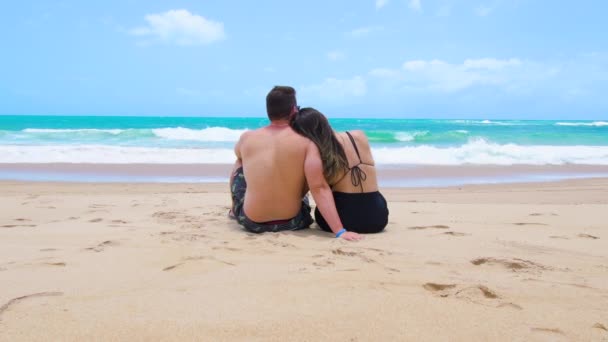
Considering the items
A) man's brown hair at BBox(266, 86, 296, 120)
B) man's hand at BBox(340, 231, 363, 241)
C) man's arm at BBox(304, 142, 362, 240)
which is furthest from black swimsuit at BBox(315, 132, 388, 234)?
man's brown hair at BBox(266, 86, 296, 120)

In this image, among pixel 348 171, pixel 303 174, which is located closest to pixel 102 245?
pixel 303 174

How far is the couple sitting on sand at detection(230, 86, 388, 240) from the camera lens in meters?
3.74

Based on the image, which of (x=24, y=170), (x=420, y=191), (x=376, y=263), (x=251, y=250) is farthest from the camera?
(x=24, y=170)

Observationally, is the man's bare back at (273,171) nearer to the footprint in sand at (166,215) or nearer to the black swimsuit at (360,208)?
the black swimsuit at (360,208)

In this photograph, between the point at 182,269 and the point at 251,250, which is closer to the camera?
the point at 182,269

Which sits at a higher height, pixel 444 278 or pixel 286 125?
→ pixel 286 125

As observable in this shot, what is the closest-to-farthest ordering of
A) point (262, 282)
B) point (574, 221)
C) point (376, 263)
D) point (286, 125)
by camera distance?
point (262, 282) → point (376, 263) → point (286, 125) → point (574, 221)

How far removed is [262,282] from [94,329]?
0.85 m

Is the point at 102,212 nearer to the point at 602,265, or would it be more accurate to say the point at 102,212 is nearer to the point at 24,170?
the point at 602,265

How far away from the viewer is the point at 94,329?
1917 mm

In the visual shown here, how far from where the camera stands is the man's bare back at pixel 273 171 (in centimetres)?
375

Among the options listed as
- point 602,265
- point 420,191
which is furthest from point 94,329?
point 420,191

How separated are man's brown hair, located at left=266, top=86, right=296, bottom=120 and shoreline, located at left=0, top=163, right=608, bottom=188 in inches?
210

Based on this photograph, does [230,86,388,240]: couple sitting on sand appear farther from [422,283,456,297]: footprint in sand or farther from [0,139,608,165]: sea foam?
[0,139,608,165]: sea foam
